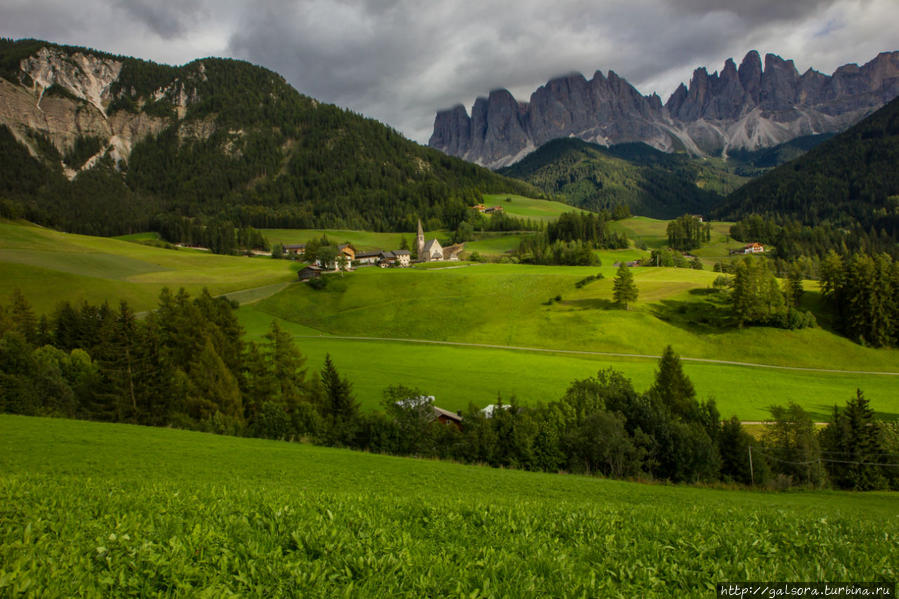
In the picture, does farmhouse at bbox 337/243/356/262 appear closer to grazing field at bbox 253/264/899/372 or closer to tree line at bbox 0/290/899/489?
grazing field at bbox 253/264/899/372

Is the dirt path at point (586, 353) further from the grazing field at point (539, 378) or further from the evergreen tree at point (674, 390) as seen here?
the evergreen tree at point (674, 390)

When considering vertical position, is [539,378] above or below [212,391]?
below

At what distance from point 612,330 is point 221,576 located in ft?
265

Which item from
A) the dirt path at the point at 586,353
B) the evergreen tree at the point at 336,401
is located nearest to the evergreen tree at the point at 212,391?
the evergreen tree at the point at 336,401

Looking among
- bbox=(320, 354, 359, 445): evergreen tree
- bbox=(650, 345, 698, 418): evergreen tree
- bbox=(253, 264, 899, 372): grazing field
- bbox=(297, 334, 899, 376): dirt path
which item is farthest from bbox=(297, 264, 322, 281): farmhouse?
A: bbox=(650, 345, 698, 418): evergreen tree

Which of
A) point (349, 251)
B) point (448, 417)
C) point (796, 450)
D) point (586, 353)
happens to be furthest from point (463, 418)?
point (349, 251)

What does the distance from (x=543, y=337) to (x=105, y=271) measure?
4206 inches

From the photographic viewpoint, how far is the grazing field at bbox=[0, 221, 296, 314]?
90250 mm

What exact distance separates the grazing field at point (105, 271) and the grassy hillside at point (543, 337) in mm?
22141

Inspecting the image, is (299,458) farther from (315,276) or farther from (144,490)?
(315,276)

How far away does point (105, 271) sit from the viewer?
107 meters

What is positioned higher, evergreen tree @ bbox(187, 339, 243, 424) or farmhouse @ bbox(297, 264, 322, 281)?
farmhouse @ bbox(297, 264, 322, 281)

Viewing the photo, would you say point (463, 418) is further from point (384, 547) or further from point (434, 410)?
point (384, 547)

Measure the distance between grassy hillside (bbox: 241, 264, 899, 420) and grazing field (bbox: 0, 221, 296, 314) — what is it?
72.6 feet
